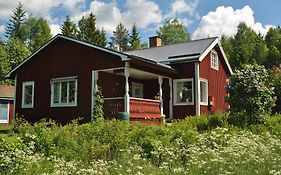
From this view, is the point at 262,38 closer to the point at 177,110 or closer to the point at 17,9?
the point at 17,9

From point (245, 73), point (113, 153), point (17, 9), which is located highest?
point (17, 9)

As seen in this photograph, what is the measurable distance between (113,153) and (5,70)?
38844 millimetres

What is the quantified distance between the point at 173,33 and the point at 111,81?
46540mm

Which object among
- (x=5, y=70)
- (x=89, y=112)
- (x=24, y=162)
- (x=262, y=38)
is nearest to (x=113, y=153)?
(x=24, y=162)

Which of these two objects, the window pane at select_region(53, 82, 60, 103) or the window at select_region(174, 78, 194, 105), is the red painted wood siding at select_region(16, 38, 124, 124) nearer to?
the window pane at select_region(53, 82, 60, 103)

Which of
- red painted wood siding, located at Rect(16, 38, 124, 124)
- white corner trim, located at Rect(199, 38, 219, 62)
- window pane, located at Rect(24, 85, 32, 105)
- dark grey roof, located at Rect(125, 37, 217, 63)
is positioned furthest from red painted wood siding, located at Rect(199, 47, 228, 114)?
window pane, located at Rect(24, 85, 32, 105)

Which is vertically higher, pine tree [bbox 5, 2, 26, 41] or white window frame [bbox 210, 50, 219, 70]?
pine tree [bbox 5, 2, 26, 41]

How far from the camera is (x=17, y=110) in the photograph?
2086 cm

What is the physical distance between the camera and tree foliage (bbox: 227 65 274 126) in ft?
44.3

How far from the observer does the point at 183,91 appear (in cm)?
2075

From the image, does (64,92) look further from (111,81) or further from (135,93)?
(135,93)

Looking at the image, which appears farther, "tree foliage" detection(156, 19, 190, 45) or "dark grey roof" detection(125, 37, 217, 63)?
"tree foliage" detection(156, 19, 190, 45)

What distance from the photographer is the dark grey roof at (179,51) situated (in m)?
21.0

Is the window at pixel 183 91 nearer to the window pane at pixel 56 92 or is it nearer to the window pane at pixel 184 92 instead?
the window pane at pixel 184 92
